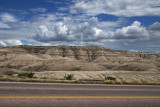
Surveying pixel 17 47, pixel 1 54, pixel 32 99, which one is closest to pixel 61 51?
pixel 17 47

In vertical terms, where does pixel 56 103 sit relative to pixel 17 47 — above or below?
below

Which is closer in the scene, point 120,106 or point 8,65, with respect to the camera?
point 120,106

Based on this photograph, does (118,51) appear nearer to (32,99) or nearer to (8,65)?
(8,65)

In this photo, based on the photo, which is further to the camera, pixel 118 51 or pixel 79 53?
pixel 118 51

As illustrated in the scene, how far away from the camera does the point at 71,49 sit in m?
133

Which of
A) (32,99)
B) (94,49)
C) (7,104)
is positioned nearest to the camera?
(7,104)

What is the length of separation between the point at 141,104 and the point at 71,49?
127 m

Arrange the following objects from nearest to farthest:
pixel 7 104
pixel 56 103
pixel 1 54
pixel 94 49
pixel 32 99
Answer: pixel 7 104
pixel 56 103
pixel 32 99
pixel 1 54
pixel 94 49

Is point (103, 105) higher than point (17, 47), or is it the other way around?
point (17, 47)

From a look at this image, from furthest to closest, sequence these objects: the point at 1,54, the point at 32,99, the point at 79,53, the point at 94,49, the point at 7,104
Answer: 1. the point at 94,49
2. the point at 79,53
3. the point at 1,54
4. the point at 32,99
5. the point at 7,104

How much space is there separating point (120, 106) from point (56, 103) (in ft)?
8.70

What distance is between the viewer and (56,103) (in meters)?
6.11

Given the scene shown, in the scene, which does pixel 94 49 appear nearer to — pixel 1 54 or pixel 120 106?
pixel 1 54

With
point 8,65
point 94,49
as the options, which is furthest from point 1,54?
point 94,49
